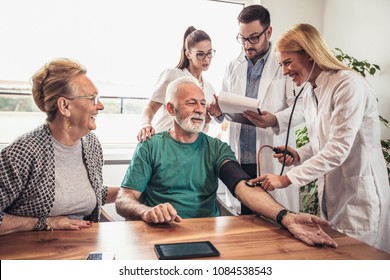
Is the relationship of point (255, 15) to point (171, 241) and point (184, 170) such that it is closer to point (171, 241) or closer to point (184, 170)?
point (184, 170)

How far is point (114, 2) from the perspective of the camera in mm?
3143

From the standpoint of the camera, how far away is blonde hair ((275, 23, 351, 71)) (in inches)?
66.6

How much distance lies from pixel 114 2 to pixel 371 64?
203cm

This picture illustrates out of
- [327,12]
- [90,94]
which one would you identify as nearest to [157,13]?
[327,12]

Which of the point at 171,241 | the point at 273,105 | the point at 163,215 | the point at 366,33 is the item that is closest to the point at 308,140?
the point at 273,105

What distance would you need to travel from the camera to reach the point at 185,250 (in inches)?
44.3

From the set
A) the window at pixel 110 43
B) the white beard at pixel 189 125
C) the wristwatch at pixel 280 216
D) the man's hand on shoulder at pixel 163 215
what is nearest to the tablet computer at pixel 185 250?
the man's hand on shoulder at pixel 163 215

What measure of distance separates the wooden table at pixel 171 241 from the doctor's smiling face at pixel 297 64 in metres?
0.74

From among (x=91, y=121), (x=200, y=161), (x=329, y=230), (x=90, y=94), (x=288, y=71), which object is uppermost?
(x=288, y=71)

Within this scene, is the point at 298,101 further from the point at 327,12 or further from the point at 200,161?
the point at 327,12

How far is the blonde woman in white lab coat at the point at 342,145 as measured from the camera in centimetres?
161

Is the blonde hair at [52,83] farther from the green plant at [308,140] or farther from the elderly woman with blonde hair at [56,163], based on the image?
the green plant at [308,140]

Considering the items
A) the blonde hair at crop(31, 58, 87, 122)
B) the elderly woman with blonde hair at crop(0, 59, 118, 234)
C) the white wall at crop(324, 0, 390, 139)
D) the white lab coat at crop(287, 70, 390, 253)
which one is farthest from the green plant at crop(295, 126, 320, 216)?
the blonde hair at crop(31, 58, 87, 122)

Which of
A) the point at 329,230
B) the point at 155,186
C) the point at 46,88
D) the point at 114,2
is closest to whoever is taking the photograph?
the point at 329,230
